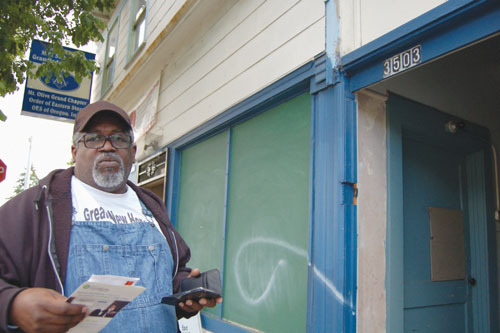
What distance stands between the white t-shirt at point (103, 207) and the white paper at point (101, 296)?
57 cm

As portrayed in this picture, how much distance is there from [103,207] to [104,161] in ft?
0.83

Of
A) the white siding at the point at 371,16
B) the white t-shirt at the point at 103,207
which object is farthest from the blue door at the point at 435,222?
the white t-shirt at the point at 103,207

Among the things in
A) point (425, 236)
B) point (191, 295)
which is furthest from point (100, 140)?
point (425, 236)

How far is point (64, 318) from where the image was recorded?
1.41 meters

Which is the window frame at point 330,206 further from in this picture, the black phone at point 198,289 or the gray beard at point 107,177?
the gray beard at point 107,177

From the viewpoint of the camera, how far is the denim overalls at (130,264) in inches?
71.9

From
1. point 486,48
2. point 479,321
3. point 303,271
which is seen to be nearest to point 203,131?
point 303,271

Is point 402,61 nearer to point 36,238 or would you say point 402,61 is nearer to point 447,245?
point 447,245

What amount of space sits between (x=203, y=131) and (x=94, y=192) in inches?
115

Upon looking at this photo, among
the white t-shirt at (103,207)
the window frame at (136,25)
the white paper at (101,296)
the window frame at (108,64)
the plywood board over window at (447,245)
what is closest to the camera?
the white paper at (101,296)

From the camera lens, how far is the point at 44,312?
4.60 feet

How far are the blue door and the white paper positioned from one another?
2.07 meters

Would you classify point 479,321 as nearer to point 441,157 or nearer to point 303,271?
point 441,157

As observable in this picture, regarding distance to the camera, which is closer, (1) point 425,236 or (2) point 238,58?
(1) point 425,236
